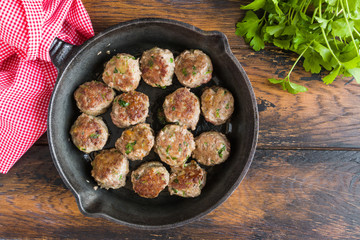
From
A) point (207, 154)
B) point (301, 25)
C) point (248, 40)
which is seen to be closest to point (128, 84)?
point (207, 154)

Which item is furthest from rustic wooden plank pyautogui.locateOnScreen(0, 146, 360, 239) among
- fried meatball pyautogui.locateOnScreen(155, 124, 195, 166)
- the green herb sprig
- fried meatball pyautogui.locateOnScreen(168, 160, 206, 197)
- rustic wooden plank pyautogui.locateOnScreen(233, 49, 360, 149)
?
the green herb sprig

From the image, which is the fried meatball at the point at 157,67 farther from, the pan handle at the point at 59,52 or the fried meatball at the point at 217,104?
the pan handle at the point at 59,52

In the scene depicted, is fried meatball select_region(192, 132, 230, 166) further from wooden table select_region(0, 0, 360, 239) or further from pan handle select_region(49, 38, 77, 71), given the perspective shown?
pan handle select_region(49, 38, 77, 71)

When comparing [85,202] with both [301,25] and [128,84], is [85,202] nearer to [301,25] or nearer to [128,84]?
[128,84]

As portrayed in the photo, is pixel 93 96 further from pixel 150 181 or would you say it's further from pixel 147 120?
pixel 150 181

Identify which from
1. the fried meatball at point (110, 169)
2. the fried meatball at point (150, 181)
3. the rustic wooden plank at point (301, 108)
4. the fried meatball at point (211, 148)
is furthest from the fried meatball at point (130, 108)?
the rustic wooden plank at point (301, 108)

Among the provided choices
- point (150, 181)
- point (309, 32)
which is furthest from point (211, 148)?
point (309, 32)
